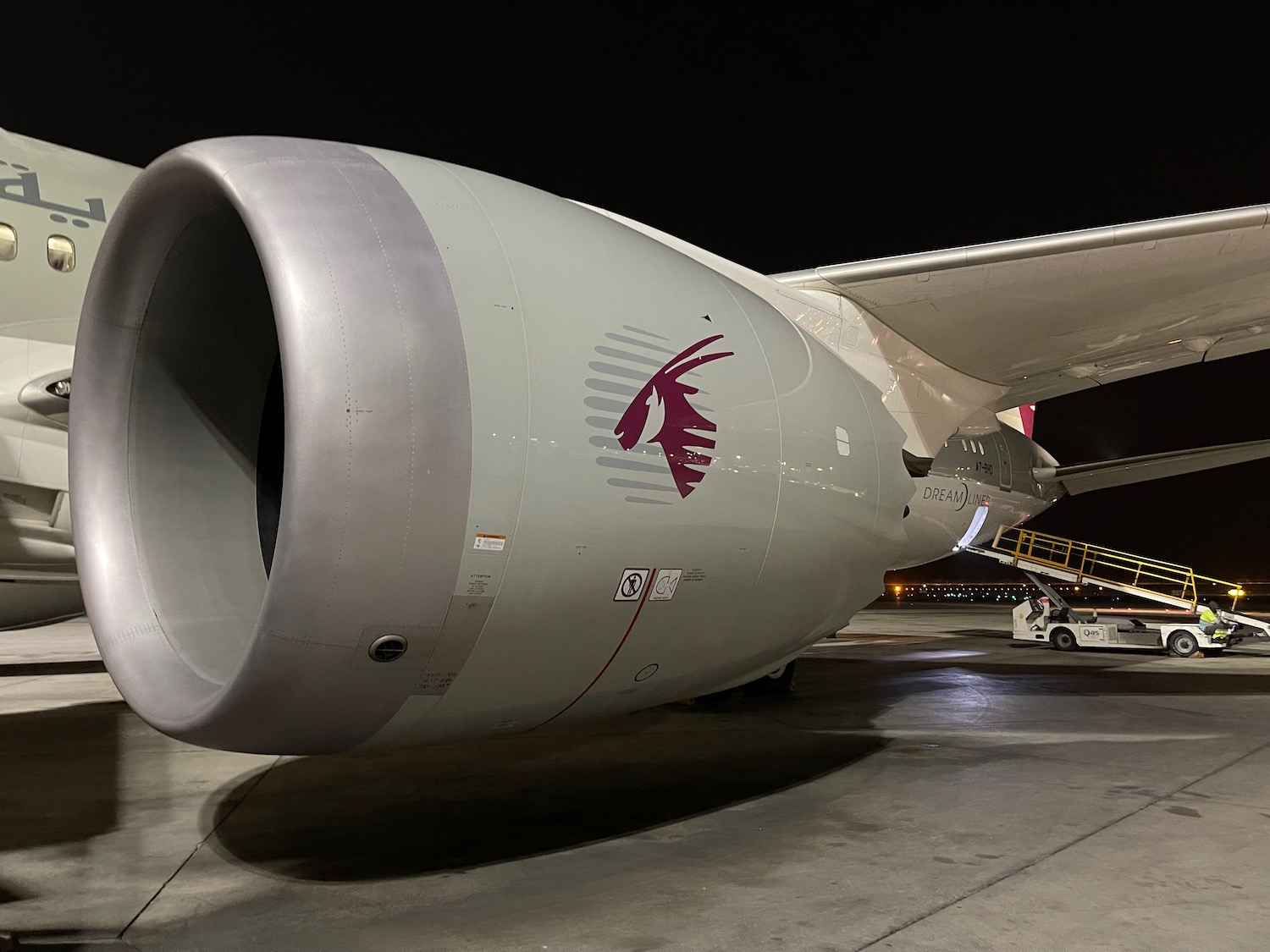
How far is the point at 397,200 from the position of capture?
3744 millimetres

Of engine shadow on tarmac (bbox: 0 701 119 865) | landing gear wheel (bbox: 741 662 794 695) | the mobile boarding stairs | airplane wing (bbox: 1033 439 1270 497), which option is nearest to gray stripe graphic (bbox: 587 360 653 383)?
engine shadow on tarmac (bbox: 0 701 119 865)

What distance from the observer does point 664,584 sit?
4160 millimetres

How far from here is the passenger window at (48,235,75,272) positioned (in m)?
6.32

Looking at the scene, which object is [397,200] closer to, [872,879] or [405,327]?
[405,327]

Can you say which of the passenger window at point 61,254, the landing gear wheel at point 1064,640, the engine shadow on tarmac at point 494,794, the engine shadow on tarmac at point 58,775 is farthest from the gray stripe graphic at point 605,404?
the landing gear wheel at point 1064,640

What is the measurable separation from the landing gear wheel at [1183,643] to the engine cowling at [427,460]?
1326 centimetres

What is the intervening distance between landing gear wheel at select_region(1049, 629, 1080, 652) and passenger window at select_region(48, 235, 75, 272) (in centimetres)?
1635

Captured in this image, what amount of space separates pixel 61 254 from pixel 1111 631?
1632cm

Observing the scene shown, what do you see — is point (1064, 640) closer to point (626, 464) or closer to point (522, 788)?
point (522, 788)

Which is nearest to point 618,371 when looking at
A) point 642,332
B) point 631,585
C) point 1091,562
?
point 642,332

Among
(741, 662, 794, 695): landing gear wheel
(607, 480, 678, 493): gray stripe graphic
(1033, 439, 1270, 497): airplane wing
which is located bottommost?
(741, 662, 794, 695): landing gear wheel

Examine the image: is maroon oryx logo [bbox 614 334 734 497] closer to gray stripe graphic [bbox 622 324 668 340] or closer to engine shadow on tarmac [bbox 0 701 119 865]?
gray stripe graphic [bbox 622 324 668 340]

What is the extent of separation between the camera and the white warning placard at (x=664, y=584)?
4.12m

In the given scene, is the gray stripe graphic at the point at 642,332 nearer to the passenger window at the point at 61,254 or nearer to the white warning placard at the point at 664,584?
the white warning placard at the point at 664,584
